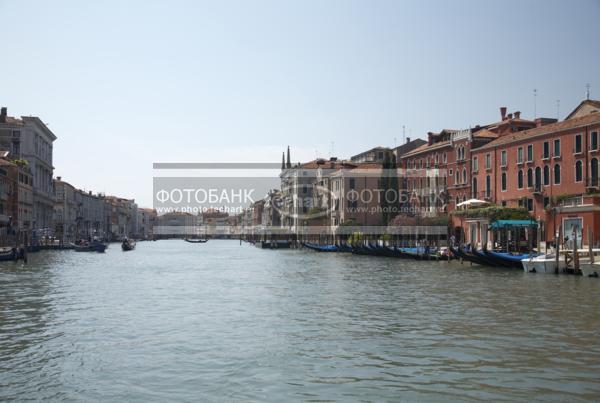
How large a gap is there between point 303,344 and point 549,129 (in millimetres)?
31703

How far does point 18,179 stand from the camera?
58.1 m

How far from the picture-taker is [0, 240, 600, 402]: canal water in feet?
28.9

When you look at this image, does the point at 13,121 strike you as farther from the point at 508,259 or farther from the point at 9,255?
the point at 508,259

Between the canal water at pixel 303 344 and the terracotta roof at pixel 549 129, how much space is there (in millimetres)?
17278

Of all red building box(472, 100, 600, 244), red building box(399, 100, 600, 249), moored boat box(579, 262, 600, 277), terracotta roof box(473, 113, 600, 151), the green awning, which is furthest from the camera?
the green awning

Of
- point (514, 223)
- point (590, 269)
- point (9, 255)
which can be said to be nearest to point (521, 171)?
point (514, 223)

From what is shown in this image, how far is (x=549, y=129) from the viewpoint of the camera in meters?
38.9

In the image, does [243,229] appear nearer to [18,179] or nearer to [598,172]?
[18,179]

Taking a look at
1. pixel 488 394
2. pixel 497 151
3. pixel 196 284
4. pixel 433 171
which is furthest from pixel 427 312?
pixel 433 171

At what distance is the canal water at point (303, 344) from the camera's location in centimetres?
880

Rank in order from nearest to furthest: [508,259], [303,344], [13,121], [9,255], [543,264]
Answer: [303,344] < [543,264] < [508,259] < [9,255] < [13,121]

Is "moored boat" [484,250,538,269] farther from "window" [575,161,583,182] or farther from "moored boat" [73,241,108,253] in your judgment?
"moored boat" [73,241,108,253]

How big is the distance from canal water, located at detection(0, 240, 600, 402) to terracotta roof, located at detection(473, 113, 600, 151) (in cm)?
1728

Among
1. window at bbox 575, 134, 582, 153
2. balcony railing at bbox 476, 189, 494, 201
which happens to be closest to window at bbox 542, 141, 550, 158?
window at bbox 575, 134, 582, 153
